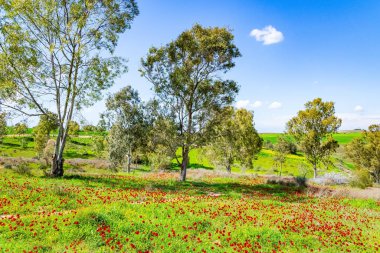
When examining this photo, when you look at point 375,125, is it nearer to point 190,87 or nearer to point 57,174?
point 190,87

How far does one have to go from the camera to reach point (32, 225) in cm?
948

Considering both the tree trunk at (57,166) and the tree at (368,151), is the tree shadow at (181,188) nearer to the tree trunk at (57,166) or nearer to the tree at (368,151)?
the tree trunk at (57,166)

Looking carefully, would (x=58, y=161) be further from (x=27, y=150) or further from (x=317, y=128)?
(x=27, y=150)

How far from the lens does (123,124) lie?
56.4m

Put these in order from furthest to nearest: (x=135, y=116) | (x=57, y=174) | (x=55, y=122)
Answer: (x=135, y=116)
(x=55, y=122)
(x=57, y=174)

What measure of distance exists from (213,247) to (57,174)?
19.1 metres

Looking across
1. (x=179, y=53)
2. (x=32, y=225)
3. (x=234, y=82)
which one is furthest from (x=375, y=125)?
(x=32, y=225)

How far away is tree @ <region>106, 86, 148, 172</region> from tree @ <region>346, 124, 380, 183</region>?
173ft

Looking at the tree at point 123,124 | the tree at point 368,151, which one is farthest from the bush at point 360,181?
the tree at point 123,124

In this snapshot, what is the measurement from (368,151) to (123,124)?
187 feet

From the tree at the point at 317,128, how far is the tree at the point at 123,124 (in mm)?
30121

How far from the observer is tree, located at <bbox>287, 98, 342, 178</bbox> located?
4756cm

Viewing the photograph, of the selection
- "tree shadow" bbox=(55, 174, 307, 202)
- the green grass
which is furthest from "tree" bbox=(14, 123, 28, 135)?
the green grass

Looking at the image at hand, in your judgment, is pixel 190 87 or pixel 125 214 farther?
pixel 190 87
